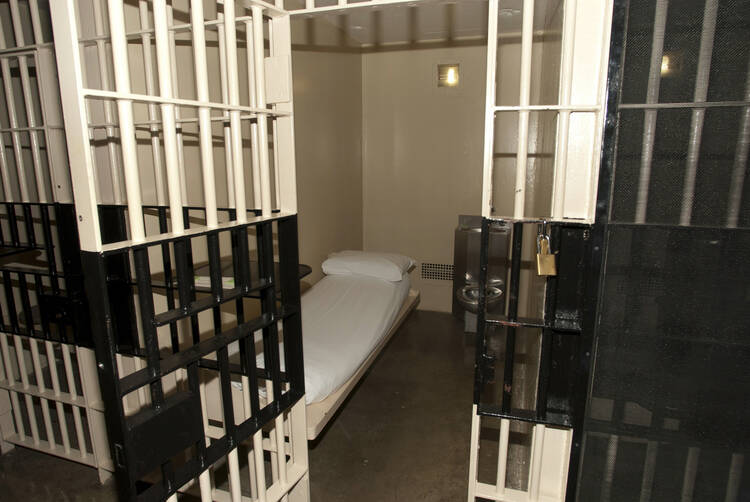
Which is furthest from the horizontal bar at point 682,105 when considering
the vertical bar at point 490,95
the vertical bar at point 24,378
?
the vertical bar at point 24,378

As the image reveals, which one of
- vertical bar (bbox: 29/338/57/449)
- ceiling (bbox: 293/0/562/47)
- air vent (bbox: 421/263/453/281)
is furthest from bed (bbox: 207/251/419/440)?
ceiling (bbox: 293/0/562/47)

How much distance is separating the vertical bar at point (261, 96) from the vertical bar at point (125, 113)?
543mm

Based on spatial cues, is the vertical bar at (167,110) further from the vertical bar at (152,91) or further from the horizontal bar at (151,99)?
the vertical bar at (152,91)

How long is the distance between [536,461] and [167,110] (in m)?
1.74

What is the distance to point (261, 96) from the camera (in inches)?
67.5

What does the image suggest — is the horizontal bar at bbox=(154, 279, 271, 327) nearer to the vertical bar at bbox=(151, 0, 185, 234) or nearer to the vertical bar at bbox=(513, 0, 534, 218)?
the vertical bar at bbox=(151, 0, 185, 234)

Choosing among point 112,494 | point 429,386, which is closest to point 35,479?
point 112,494

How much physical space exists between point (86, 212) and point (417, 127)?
4041 mm

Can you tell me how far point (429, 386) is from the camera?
3455mm

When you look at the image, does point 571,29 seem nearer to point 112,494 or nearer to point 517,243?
point 517,243

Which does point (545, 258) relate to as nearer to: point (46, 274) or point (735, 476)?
point (735, 476)

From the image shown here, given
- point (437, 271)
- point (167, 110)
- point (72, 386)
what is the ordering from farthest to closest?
point (437, 271)
point (72, 386)
point (167, 110)

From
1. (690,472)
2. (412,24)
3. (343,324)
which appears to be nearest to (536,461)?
(690,472)

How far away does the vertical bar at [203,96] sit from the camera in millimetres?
1395
